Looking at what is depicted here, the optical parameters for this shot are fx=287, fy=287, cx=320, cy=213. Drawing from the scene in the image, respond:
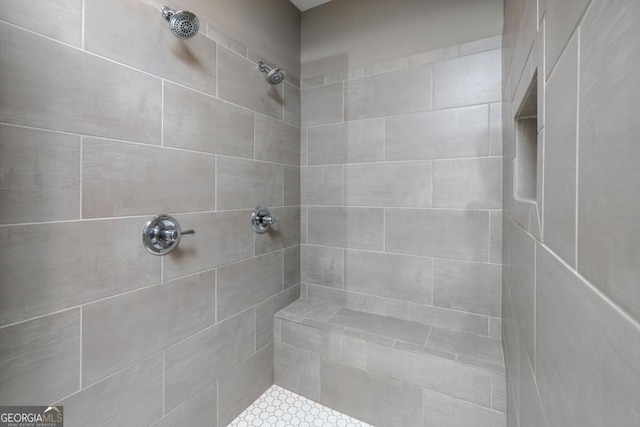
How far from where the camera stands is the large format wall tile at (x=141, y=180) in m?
0.89

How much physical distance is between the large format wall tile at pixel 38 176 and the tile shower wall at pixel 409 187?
123cm

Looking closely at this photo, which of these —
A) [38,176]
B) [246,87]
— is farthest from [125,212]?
[246,87]

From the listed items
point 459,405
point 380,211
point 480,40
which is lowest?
point 459,405

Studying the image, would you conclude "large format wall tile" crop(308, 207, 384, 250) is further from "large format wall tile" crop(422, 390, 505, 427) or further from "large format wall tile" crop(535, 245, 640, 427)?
"large format wall tile" crop(535, 245, 640, 427)

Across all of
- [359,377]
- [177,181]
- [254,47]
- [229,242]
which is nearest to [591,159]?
[177,181]

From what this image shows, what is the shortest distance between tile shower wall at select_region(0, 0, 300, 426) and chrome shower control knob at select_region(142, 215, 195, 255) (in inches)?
1.4

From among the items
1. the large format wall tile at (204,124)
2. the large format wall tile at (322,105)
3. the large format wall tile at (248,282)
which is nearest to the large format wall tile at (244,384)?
the large format wall tile at (248,282)

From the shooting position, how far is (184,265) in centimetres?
117

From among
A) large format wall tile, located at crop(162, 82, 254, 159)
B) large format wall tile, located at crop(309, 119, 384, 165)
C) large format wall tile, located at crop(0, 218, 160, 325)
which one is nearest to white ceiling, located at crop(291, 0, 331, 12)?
large format wall tile, located at crop(309, 119, 384, 165)

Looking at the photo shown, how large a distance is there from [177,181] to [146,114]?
0.26 meters

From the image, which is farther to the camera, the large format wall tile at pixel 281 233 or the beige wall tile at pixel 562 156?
the large format wall tile at pixel 281 233

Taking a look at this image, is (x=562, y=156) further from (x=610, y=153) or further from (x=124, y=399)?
(x=124, y=399)

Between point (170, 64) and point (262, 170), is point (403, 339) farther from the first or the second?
point (170, 64)

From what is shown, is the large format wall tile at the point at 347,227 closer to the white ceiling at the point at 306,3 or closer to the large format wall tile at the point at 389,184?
the large format wall tile at the point at 389,184
